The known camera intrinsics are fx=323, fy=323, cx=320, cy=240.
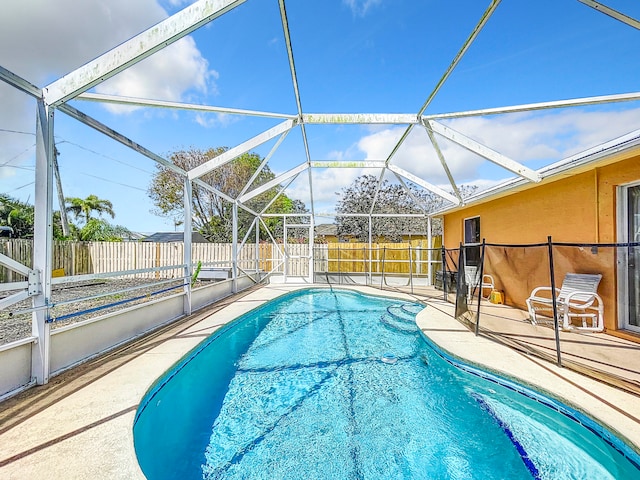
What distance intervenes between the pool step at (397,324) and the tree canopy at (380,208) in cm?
1143

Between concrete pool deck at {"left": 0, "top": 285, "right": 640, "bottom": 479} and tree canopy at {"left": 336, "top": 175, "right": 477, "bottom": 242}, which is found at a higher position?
tree canopy at {"left": 336, "top": 175, "right": 477, "bottom": 242}

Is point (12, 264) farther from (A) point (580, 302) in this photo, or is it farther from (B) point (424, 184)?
(B) point (424, 184)

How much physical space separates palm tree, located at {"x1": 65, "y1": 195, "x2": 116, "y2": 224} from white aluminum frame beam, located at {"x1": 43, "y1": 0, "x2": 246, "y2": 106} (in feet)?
62.8

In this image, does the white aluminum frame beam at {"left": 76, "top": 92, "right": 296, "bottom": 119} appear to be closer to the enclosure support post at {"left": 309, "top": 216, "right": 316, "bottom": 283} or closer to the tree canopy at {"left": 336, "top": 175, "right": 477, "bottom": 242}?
the enclosure support post at {"left": 309, "top": 216, "right": 316, "bottom": 283}

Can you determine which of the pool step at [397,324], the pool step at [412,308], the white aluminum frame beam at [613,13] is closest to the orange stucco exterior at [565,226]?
the white aluminum frame beam at [613,13]

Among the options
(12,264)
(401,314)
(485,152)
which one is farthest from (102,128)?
(401,314)

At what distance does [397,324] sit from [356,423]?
3553 mm

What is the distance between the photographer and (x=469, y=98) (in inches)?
228

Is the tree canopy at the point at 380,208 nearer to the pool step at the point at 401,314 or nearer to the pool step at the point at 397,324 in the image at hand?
the pool step at the point at 401,314

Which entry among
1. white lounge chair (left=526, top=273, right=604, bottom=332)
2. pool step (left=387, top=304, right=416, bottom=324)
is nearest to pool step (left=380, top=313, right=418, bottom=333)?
pool step (left=387, top=304, right=416, bottom=324)

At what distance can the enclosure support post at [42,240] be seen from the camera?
303cm

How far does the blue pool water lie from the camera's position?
2.43m

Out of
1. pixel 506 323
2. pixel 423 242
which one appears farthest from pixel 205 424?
pixel 423 242

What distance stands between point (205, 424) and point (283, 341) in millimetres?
2519
